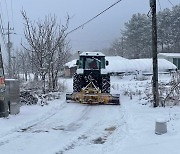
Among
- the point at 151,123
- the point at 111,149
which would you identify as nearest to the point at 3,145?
the point at 111,149

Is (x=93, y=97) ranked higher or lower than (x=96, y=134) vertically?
higher

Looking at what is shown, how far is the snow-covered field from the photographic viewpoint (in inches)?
358

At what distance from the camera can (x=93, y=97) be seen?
1966 cm

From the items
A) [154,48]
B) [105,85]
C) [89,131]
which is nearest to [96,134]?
[89,131]

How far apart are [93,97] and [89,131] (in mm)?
7956

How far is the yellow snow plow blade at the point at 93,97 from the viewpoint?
764 inches

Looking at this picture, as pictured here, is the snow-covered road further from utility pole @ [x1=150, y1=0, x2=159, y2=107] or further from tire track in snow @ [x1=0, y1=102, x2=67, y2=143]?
utility pole @ [x1=150, y1=0, x2=159, y2=107]

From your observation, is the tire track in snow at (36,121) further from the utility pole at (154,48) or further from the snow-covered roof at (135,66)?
the snow-covered roof at (135,66)

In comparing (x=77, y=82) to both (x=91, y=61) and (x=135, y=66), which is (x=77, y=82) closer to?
(x=91, y=61)

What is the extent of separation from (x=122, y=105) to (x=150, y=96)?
5.93ft

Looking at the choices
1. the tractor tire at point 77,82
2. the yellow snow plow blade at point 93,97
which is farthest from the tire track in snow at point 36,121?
the tractor tire at point 77,82

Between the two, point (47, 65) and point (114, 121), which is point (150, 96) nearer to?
point (114, 121)

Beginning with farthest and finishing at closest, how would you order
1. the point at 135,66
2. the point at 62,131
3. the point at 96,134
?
the point at 135,66
the point at 62,131
the point at 96,134

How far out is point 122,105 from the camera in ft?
60.7
